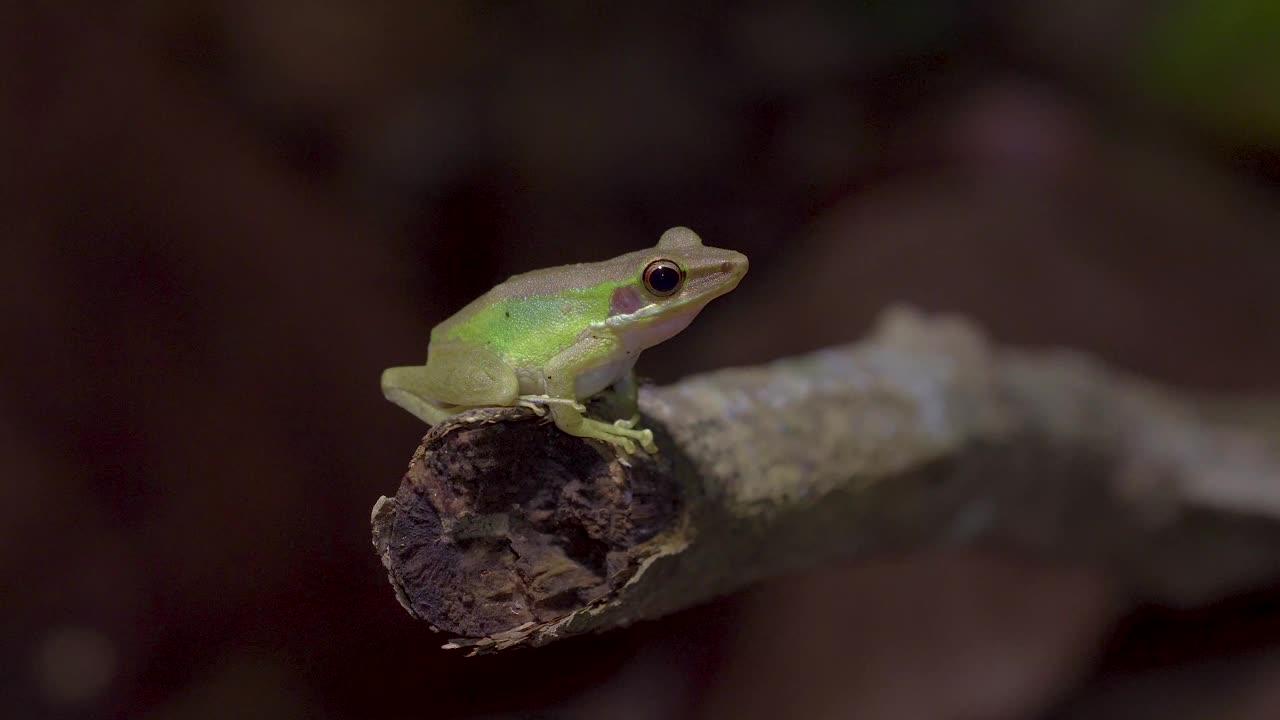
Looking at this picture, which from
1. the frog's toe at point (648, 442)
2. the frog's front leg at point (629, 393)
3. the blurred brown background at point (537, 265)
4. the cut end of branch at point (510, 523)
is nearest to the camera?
the cut end of branch at point (510, 523)

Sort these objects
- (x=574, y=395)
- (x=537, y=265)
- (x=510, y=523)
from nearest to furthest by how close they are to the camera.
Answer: (x=510, y=523), (x=574, y=395), (x=537, y=265)

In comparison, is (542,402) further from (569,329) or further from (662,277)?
(662,277)

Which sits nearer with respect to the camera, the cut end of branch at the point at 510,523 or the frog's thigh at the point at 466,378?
the cut end of branch at the point at 510,523

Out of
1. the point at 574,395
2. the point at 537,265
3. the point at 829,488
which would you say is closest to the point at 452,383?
the point at 574,395

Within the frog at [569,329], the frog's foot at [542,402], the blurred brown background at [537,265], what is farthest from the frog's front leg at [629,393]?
the blurred brown background at [537,265]

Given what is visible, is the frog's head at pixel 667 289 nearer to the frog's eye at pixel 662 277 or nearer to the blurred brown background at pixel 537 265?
the frog's eye at pixel 662 277

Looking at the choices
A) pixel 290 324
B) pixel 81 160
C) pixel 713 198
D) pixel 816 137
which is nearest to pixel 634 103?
pixel 713 198
